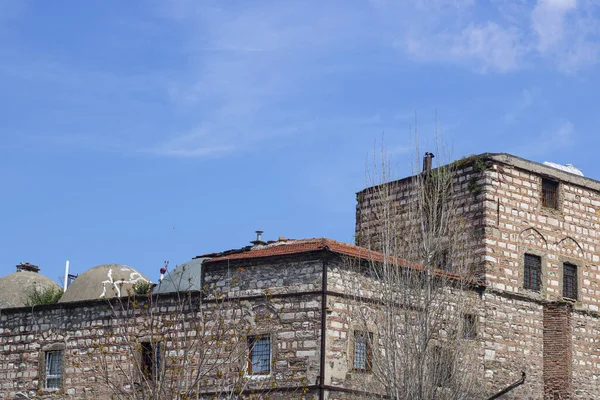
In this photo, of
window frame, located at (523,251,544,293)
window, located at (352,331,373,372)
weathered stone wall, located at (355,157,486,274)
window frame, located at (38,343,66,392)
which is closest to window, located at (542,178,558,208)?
window frame, located at (523,251,544,293)

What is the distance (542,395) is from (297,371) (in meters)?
7.67

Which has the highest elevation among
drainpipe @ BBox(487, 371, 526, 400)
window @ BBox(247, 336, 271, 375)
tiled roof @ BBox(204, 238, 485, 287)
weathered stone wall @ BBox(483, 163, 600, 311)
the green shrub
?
weathered stone wall @ BBox(483, 163, 600, 311)

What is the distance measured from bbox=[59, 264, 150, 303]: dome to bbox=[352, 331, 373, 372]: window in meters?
6.49

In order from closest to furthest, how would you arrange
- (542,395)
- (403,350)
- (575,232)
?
(403,350) < (542,395) < (575,232)

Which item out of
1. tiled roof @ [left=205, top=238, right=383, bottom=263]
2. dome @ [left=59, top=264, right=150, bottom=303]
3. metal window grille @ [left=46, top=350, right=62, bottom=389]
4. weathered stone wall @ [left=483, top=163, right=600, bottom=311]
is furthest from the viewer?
weathered stone wall @ [left=483, top=163, right=600, bottom=311]

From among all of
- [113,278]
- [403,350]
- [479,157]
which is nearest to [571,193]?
[479,157]

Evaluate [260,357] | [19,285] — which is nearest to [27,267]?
[19,285]

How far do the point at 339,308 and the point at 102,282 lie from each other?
23.4ft

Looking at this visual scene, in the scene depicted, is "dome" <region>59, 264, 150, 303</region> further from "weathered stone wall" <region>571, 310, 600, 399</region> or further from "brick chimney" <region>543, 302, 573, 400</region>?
"weathered stone wall" <region>571, 310, 600, 399</region>

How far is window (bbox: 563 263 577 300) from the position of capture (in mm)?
29070

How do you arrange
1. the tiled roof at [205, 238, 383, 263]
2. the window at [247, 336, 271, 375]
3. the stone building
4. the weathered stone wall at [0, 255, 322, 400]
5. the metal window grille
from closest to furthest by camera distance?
the weathered stone wall at [0, 255, 322, 400]
the stone building
the window at [247, 336, 271, 375]
the tiled roof at [205, 238, 383, 263]
the metal window grille

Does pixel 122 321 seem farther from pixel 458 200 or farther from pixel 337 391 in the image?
pixel 458 200

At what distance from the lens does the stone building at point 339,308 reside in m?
23.4

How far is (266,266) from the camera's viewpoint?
24188mm
